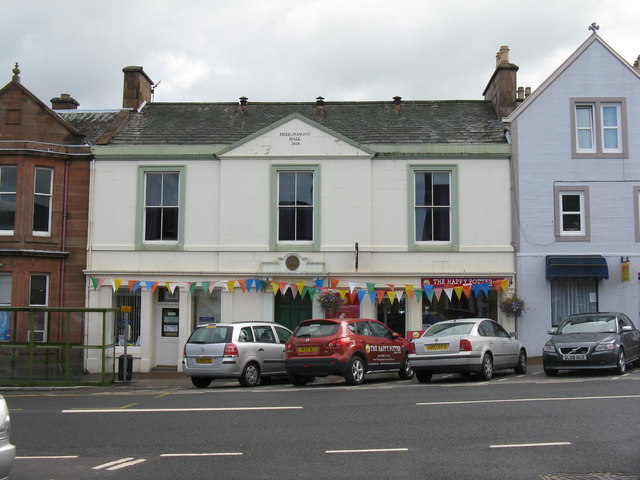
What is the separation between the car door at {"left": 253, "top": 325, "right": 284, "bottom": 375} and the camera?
19.0 meters

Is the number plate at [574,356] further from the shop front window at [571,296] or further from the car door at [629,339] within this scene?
A: the shop front window at [571,296]

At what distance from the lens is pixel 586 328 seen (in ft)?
61.6

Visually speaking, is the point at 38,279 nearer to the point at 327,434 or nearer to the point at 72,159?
the point at 72,159

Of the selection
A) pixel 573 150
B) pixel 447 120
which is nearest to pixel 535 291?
pixel 573 150

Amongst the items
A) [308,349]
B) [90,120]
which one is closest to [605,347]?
[308,349]

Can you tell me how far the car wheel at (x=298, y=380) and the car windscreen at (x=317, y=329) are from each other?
0.99 m

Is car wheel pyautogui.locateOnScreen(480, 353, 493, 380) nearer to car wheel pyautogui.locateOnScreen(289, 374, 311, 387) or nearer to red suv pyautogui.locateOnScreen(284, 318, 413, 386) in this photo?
red suv pyautogui.locateOnScreen(284, 318, 413, 386)

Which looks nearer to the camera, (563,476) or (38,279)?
(563,476)

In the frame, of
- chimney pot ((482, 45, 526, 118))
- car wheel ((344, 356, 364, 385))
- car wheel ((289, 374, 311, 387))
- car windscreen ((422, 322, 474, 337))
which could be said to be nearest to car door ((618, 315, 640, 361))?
car windscreen ((422, 322, 474, 337))

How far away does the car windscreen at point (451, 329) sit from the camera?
696 inches

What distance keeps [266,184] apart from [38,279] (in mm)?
7820

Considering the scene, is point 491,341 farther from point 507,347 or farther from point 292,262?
point 292,262

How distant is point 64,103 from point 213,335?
16168mm

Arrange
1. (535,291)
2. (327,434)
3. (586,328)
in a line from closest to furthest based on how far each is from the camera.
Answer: (327,434) → (586,328) → (535,291)
